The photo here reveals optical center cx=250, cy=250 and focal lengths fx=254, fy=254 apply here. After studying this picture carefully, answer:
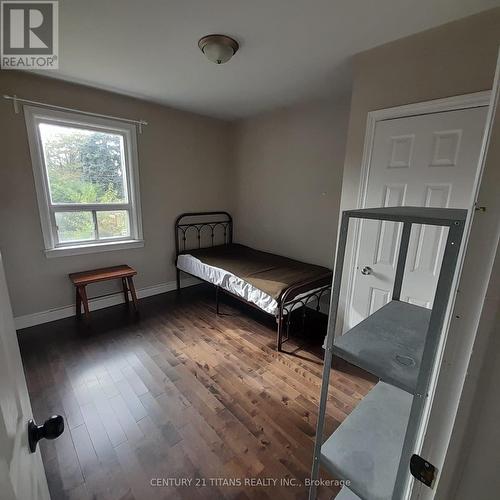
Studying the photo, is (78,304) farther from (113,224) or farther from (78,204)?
(78,204)

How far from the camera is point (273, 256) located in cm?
346

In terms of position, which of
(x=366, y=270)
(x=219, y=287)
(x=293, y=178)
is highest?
(x=293, y=178)

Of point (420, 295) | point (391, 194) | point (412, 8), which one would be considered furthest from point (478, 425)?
point (412, 8)

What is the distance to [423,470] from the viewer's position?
1.54 feet

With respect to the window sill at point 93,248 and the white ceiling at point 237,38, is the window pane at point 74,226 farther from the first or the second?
the white ceiling at point 237,38

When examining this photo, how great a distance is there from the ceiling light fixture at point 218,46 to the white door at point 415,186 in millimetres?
1171

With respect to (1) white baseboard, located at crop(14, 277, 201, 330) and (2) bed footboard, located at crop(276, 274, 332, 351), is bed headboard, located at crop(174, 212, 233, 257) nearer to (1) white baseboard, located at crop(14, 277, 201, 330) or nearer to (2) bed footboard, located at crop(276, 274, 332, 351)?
Result: (1) white baseboard, located at crop(14, 277, 201, 330)

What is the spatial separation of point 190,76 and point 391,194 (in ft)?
6.63

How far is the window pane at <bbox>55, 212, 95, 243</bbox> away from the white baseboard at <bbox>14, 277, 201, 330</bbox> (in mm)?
761

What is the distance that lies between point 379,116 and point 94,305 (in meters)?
3.47

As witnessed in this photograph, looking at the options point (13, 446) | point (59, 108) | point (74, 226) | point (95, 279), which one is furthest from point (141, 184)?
point (13, 446)

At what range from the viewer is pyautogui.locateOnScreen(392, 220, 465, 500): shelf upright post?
0.56 metres

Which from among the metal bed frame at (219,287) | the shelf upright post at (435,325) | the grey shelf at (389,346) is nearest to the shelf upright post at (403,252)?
the grey shelf at (389,346)

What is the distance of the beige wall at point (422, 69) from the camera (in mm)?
1431
